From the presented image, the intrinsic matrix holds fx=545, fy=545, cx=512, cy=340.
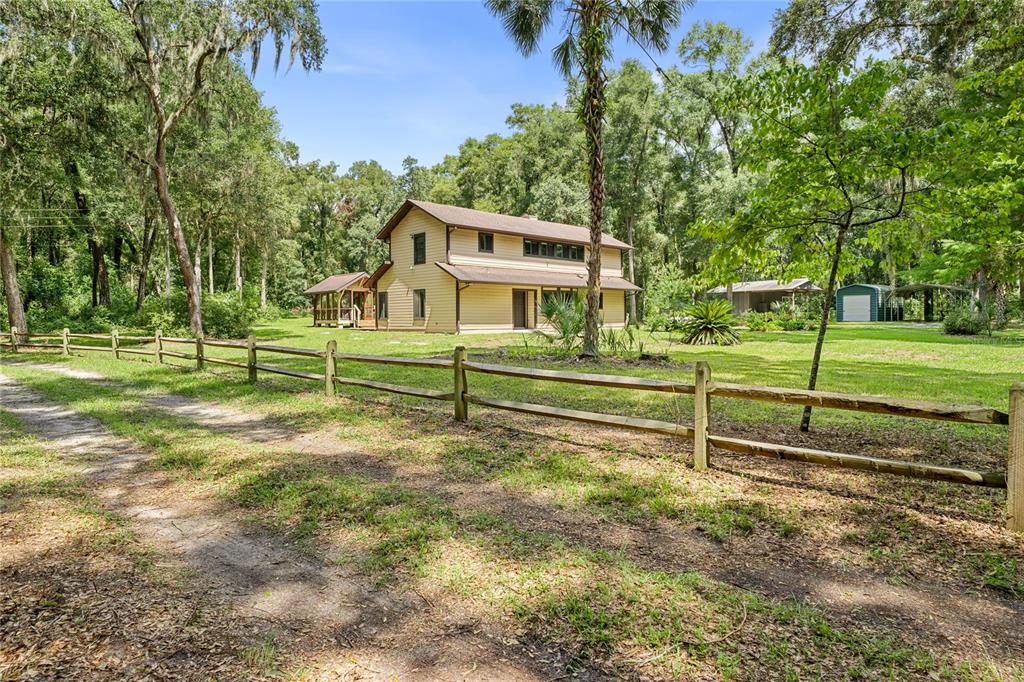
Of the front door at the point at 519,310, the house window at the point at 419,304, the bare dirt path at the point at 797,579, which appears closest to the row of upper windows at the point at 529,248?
the house window at the point at 419,304

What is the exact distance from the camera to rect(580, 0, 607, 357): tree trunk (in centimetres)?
1269

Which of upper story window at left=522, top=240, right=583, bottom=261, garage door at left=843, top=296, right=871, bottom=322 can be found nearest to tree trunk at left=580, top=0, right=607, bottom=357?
upper story window at left=522, top=240, right=583, bottom=261

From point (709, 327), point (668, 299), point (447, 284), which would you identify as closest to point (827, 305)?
point (709, 327)

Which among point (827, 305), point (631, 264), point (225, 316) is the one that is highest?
point (631, 264)

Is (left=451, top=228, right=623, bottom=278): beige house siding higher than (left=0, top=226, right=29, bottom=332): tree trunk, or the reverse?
(left=451, top=228, right=623, bottom=278): beige house siding

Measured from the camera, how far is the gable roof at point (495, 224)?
28766 millimetres

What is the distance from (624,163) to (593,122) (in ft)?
87.6

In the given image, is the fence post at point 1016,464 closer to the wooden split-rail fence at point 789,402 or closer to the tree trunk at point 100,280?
the wooden split-rail fence at point 789,402

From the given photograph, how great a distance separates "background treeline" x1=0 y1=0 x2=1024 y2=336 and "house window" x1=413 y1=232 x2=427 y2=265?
25.6 ft

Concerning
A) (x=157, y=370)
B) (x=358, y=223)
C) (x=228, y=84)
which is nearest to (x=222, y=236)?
(x=358, y=223)

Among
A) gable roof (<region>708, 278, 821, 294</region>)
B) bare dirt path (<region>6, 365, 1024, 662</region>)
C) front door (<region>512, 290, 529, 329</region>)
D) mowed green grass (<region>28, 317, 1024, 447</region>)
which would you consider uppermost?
gable roof (<region>708, 278, 821, 294</region>)

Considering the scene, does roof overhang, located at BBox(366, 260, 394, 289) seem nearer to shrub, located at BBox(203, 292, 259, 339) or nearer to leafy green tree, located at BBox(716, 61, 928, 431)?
shrub, located at BBox(203, 292, 259, 339)

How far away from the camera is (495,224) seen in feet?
99.7

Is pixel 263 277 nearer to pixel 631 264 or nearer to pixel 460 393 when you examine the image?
pixel 631 264
